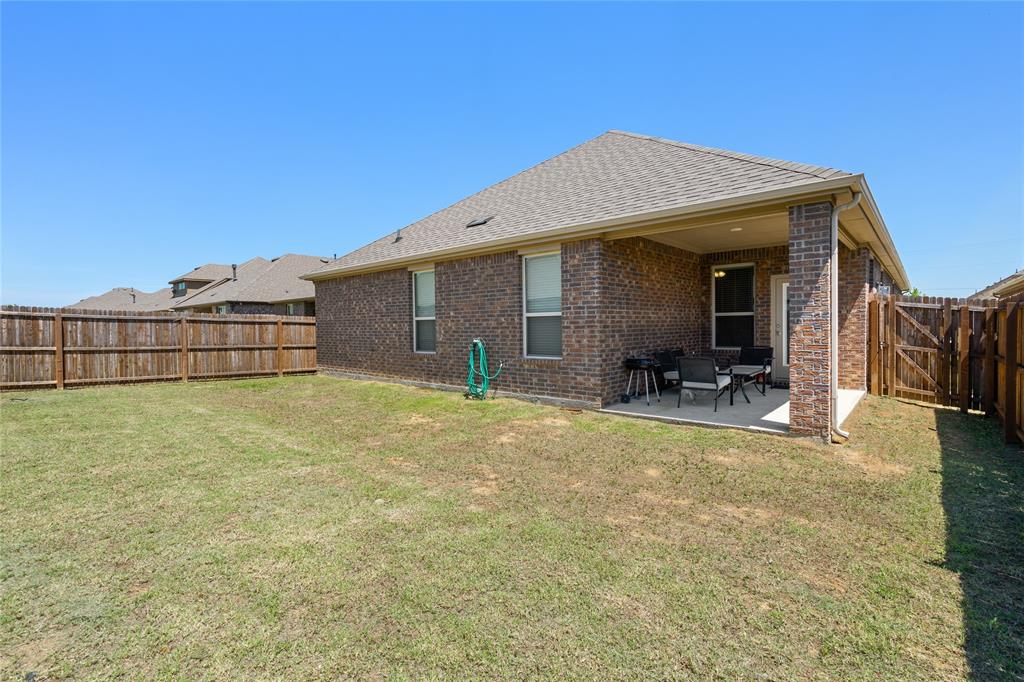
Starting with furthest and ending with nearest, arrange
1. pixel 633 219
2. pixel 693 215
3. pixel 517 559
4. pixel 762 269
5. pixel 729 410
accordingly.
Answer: pixel 762 269 → pixel 729 410 → pixel 633 219 → pixel 693 215 → pixel 517 559

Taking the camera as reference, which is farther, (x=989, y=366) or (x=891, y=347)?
(x=891, y=347)

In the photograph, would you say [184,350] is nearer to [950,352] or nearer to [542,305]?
[542,305]

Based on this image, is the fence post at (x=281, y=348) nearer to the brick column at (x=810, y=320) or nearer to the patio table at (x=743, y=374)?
the patio table at (x=743, y=374)

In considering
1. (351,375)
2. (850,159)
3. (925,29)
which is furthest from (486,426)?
(925,29)

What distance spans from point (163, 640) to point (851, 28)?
476 inches

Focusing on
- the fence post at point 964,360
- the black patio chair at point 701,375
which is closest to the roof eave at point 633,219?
the black patio chair at point 701,375

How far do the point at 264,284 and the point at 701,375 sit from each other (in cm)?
2715

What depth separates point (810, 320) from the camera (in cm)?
592

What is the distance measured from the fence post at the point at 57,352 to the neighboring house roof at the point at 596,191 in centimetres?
602

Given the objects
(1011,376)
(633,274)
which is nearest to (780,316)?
(633,274)

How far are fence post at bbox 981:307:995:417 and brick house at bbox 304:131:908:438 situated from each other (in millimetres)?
1800

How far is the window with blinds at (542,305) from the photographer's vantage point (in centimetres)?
873

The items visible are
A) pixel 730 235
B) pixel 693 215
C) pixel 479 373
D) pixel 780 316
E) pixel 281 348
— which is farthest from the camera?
pixel 281 348

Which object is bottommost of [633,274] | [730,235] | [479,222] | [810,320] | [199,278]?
[810,320]
